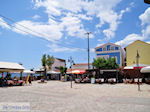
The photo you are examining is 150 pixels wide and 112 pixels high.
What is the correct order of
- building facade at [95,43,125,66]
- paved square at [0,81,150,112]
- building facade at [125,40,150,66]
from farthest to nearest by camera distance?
building facade at [95,43,125,66] < building facade at [125,40,150,66] < paved square at [0,81,150,112]

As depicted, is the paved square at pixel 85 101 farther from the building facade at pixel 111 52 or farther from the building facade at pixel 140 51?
the building facade at pixel 111 52

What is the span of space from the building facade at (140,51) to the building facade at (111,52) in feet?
21.2

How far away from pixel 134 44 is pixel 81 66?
2643cm

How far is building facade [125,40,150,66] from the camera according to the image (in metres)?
39.0

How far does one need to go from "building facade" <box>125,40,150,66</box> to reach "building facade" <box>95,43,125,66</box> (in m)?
6.47

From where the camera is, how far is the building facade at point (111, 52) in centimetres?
4850

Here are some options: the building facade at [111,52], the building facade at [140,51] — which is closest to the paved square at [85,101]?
the building facade at [140,51]

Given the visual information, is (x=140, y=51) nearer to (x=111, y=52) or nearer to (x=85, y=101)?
(x=111, y=52)

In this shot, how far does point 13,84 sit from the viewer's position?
2394 centimetres

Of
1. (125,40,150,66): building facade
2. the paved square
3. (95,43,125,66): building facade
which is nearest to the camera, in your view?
the paved square

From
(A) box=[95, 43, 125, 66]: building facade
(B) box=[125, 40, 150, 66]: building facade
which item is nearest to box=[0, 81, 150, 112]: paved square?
(B) box=[125, 40, 150, 66]: building facade

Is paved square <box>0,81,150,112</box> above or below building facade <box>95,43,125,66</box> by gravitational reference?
below

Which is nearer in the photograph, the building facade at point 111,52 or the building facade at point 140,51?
the building facade at point 140,51

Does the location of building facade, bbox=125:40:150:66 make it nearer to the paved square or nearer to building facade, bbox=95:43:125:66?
building facade, bbox=95:43:125:66
